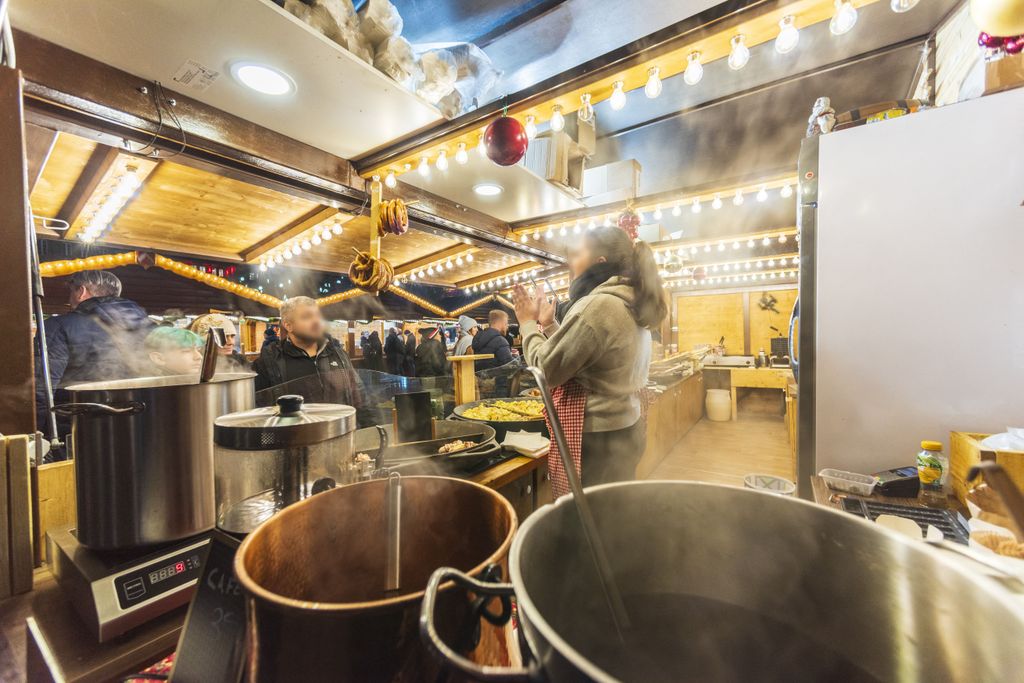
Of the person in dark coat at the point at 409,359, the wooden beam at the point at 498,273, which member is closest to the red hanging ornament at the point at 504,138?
the wooden beam at the point at 498,273

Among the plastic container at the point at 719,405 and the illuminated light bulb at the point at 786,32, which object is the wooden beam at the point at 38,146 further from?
the plastic container at the point at 719,405

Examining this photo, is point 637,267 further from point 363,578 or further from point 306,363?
point 306,363

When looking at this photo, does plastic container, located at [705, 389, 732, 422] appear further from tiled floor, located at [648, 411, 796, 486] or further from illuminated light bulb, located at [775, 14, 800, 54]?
illuminated light bulb, located at [775, 14, 800, 54]

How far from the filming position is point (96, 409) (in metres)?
0.72

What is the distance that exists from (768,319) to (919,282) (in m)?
10.1

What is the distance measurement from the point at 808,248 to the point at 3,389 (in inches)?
121

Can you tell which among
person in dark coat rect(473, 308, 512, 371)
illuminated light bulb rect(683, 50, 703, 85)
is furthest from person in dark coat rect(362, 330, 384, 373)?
illuminated light bulb rect(683, 50, 703, 85)

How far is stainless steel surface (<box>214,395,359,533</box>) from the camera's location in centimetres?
74

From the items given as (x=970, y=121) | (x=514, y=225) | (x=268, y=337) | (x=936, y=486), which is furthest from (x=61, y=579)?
(x=268, y=337)

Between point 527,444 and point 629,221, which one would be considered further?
point 629,221

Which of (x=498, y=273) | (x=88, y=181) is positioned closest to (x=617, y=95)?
(x=88, y=181)

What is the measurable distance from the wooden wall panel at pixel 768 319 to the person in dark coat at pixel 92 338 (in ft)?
40.1

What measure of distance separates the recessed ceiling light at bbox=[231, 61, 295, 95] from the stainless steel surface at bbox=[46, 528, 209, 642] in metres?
2.26

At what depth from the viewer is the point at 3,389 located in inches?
36.1
